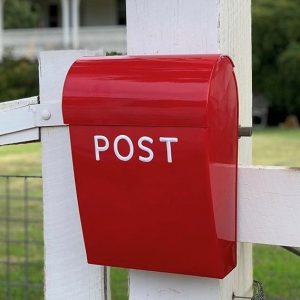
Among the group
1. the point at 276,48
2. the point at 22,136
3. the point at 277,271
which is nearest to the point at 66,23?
the point at 276,48

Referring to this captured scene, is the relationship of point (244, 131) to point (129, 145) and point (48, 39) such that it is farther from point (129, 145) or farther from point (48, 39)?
point (48, 39)

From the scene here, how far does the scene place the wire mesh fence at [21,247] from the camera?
320 cm

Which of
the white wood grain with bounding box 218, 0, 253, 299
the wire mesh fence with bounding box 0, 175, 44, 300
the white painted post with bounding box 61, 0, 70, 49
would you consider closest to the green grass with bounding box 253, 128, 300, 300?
the wire mesh fence with bounding box 0, 175, 44, 300

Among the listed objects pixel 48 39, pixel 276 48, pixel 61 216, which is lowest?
pixel 61 216

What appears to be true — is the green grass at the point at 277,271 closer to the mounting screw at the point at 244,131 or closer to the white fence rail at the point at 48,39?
the mounting screw at the point at 244,131

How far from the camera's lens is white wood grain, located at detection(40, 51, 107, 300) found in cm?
148

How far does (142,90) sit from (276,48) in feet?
70.2

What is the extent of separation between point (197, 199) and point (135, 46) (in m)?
0.36

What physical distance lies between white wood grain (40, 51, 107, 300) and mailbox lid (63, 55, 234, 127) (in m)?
0.18

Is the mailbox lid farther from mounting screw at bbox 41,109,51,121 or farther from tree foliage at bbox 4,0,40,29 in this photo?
tree foliage at bbox 4,0,40,29

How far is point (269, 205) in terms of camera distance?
1330mm

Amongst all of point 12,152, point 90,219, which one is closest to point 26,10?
point 12,152

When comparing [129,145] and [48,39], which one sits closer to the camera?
[129,145]

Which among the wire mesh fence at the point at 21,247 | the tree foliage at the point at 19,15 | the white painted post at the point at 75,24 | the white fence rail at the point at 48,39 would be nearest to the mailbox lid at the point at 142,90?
the wire mesh fence at the point at 21,247
